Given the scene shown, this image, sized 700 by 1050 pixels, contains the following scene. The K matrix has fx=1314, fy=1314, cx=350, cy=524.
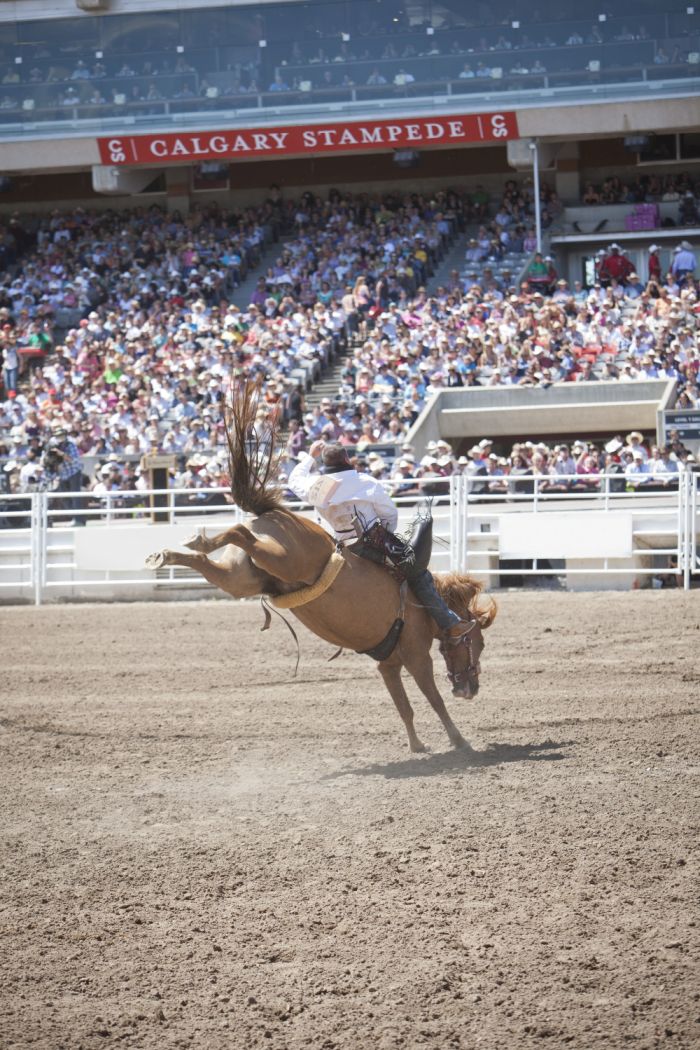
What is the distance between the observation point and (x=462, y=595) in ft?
27.1

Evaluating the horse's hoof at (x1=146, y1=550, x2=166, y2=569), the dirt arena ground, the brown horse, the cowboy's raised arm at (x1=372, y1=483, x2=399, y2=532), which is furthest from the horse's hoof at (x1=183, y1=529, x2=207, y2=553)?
the cowboy's raised arm at (x1=372, y1=483, x2=399, y2=532)

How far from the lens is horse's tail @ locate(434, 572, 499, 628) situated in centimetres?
824

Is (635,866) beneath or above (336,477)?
beneath

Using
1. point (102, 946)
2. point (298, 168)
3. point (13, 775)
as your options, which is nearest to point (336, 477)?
point (13, 775)

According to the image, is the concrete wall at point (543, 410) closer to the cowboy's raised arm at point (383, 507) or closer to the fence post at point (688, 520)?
the fence post at point (688, 520)

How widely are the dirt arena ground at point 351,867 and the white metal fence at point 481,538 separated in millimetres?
5752

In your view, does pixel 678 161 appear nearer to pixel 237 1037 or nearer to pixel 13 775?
pixel 13 775

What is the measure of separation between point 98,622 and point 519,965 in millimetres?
10958

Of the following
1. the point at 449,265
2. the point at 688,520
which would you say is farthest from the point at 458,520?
the point at 449,265

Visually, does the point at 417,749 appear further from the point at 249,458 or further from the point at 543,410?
the point at 543,410

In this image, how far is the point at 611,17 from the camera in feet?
95.0

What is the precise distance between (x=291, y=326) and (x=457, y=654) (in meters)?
19.8

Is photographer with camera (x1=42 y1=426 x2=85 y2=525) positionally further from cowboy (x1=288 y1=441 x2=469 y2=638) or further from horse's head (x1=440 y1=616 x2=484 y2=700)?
cowboy (x1=288 y1=441 x2=469 y2=638)

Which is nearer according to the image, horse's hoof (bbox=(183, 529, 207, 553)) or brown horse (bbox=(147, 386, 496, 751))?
horse's hoof (bbox=(183, 529, 207, 553))
